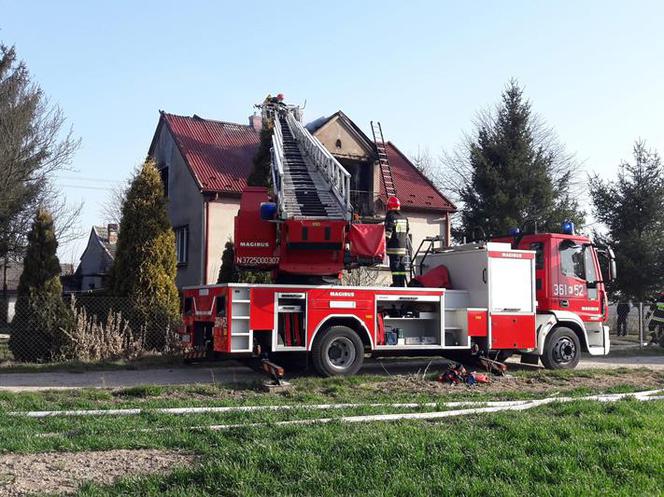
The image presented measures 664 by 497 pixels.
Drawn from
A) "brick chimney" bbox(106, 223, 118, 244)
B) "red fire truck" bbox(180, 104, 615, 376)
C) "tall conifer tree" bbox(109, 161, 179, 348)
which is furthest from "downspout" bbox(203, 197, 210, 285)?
"brick chimney" bbox(106, 223, 118, 244)

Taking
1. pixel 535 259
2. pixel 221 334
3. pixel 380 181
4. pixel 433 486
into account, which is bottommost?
pixel 433 486

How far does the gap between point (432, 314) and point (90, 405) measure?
6.35 meters

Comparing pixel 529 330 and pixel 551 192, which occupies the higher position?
pixel 551 192

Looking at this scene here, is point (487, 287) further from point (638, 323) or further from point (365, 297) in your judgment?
point (638, 323)

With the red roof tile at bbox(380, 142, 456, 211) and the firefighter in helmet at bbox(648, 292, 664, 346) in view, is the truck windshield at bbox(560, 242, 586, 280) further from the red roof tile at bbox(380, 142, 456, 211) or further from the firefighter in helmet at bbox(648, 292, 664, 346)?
the red roof tile at bbox(380, 142, 456, 211)

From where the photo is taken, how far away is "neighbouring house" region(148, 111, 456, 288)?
2336 cm

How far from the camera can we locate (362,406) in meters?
8.55

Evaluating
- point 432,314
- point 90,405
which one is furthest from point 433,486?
point 432,314

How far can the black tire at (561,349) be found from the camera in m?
14.0

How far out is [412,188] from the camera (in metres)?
28.1

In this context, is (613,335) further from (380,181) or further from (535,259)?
(535,259)

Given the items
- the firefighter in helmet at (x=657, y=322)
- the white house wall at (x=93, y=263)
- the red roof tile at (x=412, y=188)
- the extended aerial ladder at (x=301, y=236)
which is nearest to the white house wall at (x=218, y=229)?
the red roof tile at (x=412, y=188)

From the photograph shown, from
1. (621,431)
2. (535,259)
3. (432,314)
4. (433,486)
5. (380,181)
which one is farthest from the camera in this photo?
(380,181)

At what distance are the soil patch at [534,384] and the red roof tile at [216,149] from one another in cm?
1315
